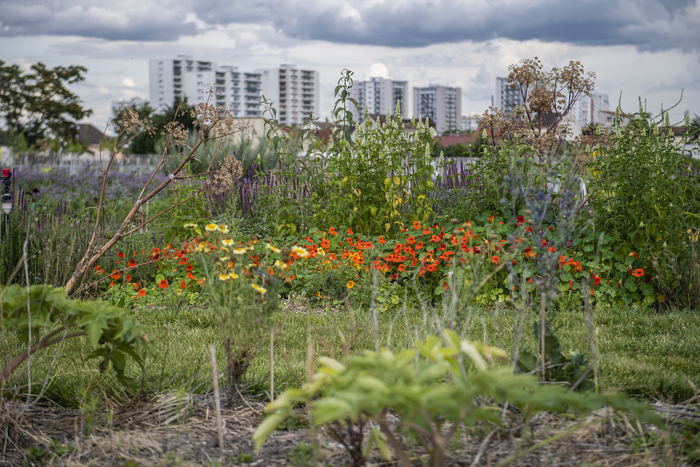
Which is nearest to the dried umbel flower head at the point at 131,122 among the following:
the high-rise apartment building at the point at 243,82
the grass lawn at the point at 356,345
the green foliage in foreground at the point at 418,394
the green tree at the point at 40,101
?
the grass lawn at the point at 356,345

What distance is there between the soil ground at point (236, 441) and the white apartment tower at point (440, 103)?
15091 cm

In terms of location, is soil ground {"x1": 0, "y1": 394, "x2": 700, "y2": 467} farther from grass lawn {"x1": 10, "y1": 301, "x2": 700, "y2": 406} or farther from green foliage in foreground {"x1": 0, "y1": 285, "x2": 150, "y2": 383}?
green foliage in foreground {"x1": 0, "y1": 285, "x2": 150, "y2": 383}

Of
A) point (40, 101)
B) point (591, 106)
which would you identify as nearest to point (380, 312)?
point (40, 101)

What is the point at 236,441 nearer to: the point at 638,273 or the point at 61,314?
the point at 61,314

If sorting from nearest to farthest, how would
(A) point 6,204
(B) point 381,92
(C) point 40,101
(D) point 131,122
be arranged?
(D) point 131,122, (A) point 6,204, (C) point 40,101, (B) point 381,92

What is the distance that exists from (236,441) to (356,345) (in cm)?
118

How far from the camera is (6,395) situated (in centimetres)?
217

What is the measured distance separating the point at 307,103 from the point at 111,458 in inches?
5027

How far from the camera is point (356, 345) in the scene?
2.99 metres

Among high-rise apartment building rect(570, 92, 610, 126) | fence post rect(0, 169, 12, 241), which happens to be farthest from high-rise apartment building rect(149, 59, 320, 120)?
fence post rect(0, 169, 12, 241)

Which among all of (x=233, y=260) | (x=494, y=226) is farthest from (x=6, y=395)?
(x=494, y=226)

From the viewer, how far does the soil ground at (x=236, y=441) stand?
1.71 meters

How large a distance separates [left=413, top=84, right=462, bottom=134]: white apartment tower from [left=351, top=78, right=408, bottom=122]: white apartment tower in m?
4.35

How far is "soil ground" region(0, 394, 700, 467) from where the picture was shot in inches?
67.4
